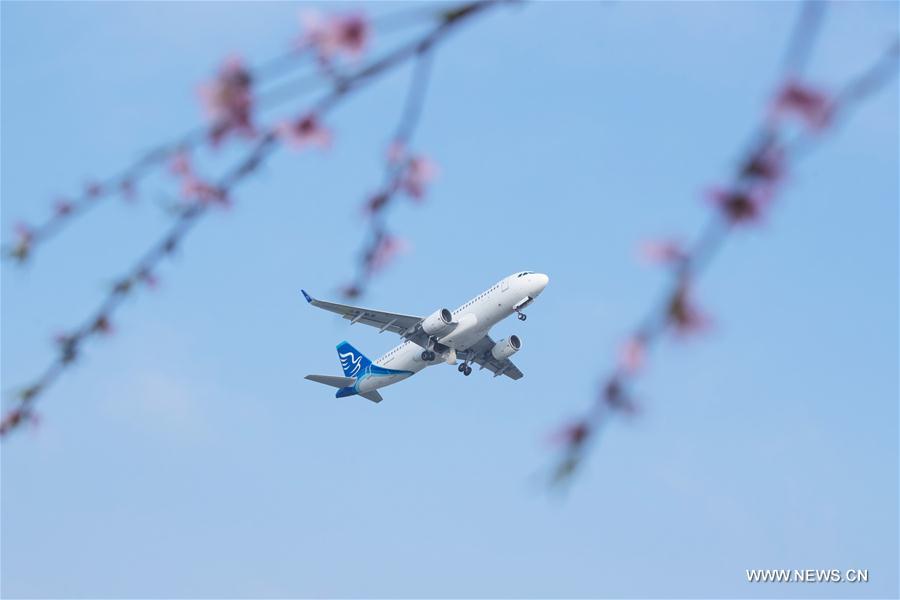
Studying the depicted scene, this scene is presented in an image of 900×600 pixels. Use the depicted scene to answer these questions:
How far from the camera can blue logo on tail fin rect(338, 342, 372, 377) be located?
62.8 metres

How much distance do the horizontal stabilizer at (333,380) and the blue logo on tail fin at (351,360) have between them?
528mm

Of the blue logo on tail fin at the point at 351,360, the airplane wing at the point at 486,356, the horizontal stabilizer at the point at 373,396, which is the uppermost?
the blue logo on tail fin at the point at 351,360

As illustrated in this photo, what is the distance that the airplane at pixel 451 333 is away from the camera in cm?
5166

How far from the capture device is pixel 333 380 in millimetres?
64188

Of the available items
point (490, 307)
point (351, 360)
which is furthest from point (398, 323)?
point (351, 360)

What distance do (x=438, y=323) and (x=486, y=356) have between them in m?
8.64

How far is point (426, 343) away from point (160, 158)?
5199cm

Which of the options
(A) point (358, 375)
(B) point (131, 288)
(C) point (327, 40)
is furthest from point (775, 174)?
(A) point (358, 375)

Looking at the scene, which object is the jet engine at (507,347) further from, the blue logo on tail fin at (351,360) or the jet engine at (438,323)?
the blue logo on tail fin at (351,360)

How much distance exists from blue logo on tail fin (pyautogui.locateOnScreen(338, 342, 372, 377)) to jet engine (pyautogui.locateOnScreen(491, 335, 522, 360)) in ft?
30.8

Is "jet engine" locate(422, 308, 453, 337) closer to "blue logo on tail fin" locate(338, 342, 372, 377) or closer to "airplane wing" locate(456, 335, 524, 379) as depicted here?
"airplane wing" locate(456, 335, 524, 379)

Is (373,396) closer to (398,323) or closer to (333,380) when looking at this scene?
(333,380)

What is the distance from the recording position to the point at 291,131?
274 centimetres

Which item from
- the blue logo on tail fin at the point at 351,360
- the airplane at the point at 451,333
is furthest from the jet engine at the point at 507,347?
the blue logo on tail fin at the point at 351,360
